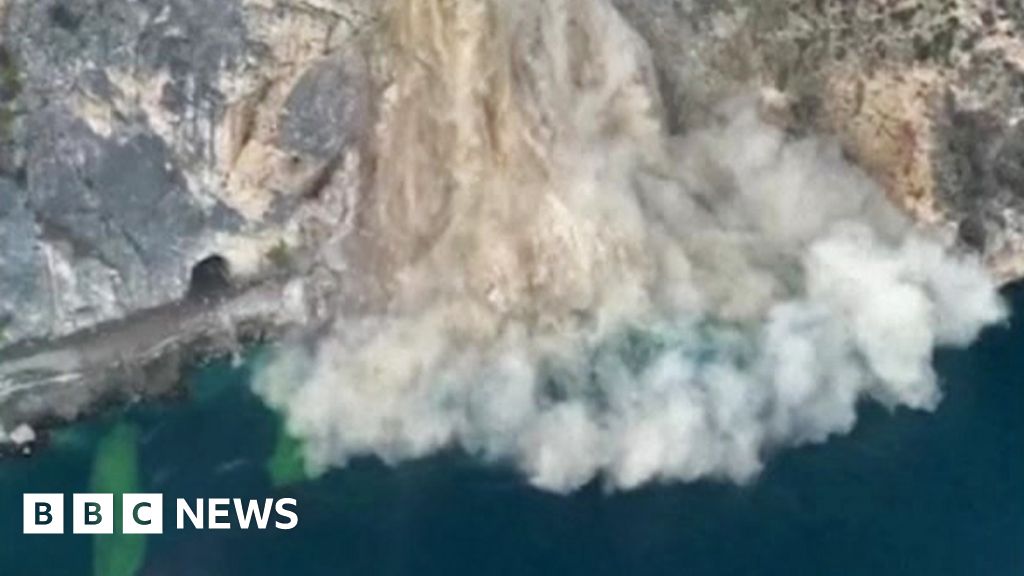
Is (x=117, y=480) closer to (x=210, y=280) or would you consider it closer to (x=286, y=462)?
(x=286, y=462)

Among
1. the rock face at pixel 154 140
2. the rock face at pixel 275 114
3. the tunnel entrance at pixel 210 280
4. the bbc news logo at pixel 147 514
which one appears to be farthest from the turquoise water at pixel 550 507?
the rock face at pixel 154 140

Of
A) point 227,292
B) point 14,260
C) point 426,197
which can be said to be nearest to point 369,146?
point 426,197

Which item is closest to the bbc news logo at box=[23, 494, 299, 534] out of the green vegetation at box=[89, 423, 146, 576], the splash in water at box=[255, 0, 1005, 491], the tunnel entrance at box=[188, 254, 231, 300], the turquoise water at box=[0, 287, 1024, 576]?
the green vegetation at box=[89, 423, 146, 576]

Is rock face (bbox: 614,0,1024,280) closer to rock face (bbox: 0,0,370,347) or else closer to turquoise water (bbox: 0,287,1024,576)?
turquoise water (bbox: 0,287,1024,576)

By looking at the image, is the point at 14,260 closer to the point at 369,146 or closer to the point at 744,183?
the point at 369,146

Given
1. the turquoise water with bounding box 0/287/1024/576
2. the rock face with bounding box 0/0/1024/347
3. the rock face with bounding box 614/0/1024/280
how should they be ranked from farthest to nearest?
the rock face with bounding box 614/0/1024/280 → the rock face with bounding box 0/0/1024/347 → the turquoise water with bounding box 0/287/1024/576

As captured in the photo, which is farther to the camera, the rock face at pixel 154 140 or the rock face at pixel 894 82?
the rock face at pixel 894 82

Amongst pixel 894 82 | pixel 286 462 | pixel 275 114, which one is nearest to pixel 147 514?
pixel 286 462

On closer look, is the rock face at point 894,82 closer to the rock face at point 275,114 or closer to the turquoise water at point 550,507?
the rock face at point 275,114
